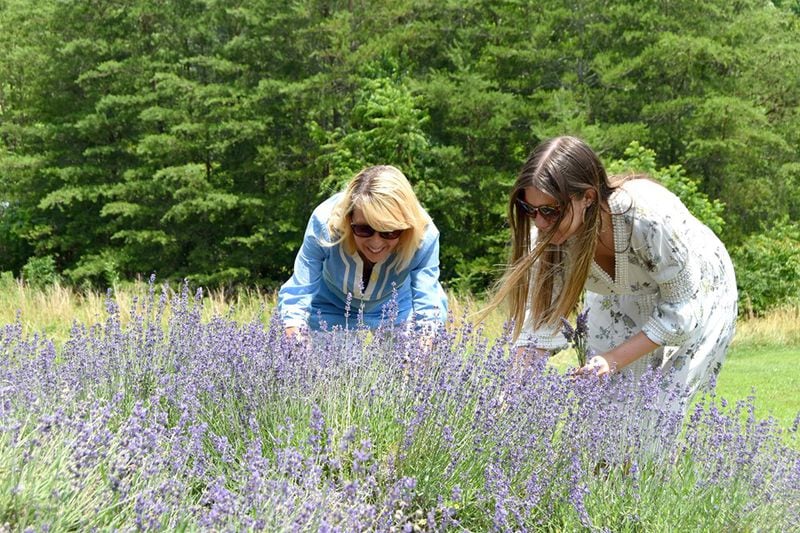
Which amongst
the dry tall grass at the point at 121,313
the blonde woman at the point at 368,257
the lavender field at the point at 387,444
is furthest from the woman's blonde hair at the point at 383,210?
the dry tall grass at the point at 121,313

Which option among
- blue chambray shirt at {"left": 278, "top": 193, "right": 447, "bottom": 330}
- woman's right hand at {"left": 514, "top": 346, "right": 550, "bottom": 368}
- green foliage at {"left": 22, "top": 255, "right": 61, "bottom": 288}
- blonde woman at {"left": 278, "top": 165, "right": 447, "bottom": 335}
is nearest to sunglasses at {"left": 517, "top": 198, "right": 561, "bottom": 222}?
woman's right hand at {"left": 514, "top": 346, "right": 550, "bottom": 368}

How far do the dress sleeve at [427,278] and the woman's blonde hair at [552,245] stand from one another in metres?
0.46

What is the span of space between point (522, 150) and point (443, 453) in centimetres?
2101

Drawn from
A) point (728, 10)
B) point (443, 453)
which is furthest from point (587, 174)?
point (728, 10)

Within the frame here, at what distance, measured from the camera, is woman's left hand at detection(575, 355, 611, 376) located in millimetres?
2590

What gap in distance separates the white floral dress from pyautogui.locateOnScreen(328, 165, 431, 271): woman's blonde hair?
2.50 ft

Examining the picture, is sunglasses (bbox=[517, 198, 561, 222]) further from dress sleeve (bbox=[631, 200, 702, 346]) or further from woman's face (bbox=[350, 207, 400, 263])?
woman's face (bbox=[350, 207, 400, 263])

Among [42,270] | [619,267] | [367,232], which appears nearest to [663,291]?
[619,267]

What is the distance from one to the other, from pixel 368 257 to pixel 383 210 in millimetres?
301

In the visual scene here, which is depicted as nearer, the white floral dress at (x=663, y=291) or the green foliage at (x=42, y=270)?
the white floral dress at (x=663, y=291)

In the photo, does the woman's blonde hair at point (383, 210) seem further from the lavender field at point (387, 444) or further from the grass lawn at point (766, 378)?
the grass lawn at point (766, 378)

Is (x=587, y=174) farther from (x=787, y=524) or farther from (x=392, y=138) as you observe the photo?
(x=392, y=138)

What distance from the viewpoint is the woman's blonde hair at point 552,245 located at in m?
2.71

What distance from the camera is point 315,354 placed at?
2879 millimetres
